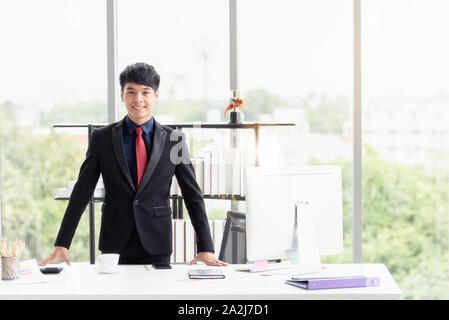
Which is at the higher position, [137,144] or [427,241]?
[137,144]

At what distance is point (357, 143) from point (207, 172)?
3.79 feet

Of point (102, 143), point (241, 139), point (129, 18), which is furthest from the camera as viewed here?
point (129, 18)

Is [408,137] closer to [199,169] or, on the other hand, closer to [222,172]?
[222,172]

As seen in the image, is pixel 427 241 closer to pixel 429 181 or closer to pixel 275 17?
pixel 429 181

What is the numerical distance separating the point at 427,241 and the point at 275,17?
2013 millimetres

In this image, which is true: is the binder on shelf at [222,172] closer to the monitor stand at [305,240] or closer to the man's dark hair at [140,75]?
the man's dark hair at [140,75]

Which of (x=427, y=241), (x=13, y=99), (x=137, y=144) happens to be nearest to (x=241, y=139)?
(x=137, y=144)

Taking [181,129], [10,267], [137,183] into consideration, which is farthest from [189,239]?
[10,267]

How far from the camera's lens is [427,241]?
13.8 ft

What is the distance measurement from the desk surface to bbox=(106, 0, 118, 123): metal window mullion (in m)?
2.01

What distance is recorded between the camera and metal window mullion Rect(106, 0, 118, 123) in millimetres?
4410

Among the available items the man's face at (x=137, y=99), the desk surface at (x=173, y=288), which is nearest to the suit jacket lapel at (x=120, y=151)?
the man's face at (x=137, y=99)

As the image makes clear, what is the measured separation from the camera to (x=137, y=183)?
2975 mm

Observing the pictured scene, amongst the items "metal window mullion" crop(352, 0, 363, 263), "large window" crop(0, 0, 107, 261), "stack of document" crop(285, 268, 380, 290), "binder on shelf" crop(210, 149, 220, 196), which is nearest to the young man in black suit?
"stack of document" crop(285, 268, 380, 290)
